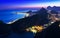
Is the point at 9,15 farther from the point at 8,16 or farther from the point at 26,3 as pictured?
the point at 26,3

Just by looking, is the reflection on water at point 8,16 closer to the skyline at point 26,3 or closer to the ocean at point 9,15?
the ocean at point 9,15

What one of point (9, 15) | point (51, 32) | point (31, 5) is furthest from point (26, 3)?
point (51, 32)

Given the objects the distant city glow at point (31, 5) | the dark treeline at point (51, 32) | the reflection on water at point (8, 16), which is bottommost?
the dark treeline at point (51, 32)

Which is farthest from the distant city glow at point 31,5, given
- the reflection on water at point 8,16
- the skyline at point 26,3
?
the reflection on water at point 8,16

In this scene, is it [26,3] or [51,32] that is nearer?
[51,32]

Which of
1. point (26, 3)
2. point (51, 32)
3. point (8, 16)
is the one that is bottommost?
point (51, 32)

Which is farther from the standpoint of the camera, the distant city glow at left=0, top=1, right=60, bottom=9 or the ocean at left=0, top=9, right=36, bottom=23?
the distant city glow at left=0, top=1, right=60, bottom=9

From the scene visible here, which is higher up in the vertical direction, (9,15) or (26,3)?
(26,3)

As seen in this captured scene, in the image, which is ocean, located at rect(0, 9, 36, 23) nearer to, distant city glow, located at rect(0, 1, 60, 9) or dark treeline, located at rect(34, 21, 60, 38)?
distant city glow, located at rect(0, 1, 60, 9)

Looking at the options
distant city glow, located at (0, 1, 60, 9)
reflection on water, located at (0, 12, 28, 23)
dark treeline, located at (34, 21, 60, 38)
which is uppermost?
distant city glow, located at (0, 1, 60, 9)

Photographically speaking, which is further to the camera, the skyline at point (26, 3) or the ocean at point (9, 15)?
the skyline at point (26, 3)

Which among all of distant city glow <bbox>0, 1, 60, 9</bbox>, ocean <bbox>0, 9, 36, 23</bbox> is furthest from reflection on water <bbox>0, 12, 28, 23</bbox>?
distant city glow <bbox>0, 1, 60, 9</bbox>
